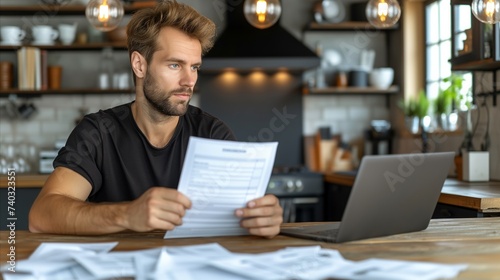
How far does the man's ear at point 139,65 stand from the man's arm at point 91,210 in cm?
49

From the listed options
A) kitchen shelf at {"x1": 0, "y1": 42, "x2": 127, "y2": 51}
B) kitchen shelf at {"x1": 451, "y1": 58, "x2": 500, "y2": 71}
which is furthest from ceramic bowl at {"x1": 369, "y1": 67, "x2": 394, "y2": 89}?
kitchen shelf at {"x1": 0, "y1": 42, "x2": 127, "y2": 51}

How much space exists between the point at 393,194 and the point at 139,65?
1.14 meters

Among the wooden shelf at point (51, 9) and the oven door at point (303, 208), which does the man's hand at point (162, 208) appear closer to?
the oven door at point (303, 208)

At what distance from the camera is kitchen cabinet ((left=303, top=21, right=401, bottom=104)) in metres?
5.86

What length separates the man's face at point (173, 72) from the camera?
7.79 feet

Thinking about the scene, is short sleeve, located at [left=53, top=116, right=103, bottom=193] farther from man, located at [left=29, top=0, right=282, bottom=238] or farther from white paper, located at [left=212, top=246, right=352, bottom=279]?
white paper, located at [left=212, top=246, right=352, bottom=279]

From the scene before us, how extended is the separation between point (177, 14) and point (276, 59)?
323cm

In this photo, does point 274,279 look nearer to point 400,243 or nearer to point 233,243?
point 233,243

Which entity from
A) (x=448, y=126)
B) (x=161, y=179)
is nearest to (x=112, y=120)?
(x=161, y=179)

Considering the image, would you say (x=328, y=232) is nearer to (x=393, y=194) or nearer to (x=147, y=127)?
(x=393, y=194)

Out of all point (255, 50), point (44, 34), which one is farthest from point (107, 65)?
point (255, 50)

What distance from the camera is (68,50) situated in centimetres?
582

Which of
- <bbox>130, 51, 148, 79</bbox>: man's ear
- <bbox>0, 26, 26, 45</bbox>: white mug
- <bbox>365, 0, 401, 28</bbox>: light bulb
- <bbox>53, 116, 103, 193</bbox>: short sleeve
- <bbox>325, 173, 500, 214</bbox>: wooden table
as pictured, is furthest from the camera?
<bbox>0, 26, 26, 45</bbox>: white mug

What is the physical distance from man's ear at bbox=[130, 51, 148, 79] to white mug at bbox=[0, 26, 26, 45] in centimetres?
325
